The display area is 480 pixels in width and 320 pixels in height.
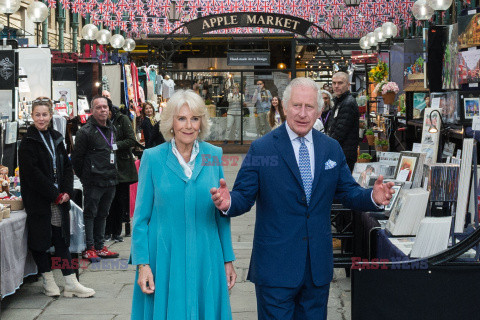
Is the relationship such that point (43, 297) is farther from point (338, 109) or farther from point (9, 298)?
point (338, 109)

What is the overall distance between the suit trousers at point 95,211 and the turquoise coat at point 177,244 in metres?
4.22

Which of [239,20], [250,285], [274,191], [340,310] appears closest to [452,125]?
[340,310]

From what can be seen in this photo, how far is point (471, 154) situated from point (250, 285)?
10.8ft

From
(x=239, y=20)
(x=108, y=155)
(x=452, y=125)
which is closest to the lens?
(x=452, y=125)

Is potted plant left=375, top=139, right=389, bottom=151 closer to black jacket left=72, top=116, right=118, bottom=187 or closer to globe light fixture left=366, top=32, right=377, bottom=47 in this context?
black jacket left=72, top=116, right=118, bottom=187

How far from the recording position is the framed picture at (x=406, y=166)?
5.30 metres

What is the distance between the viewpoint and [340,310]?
5.71 meters

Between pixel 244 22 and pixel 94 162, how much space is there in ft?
35.2

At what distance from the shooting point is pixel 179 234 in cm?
336

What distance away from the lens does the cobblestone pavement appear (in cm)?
562

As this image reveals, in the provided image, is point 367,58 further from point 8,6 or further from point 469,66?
point 469,66

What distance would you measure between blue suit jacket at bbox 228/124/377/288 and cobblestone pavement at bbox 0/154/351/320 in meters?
2.31

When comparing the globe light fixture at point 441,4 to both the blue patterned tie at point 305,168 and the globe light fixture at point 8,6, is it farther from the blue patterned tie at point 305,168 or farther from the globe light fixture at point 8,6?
the blue patterned tie at point 305,168

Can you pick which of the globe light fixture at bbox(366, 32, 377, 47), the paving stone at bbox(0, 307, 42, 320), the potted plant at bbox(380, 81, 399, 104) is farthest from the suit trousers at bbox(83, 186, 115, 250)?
the globe light fixture at bbox(366, 32, 377, 47)
